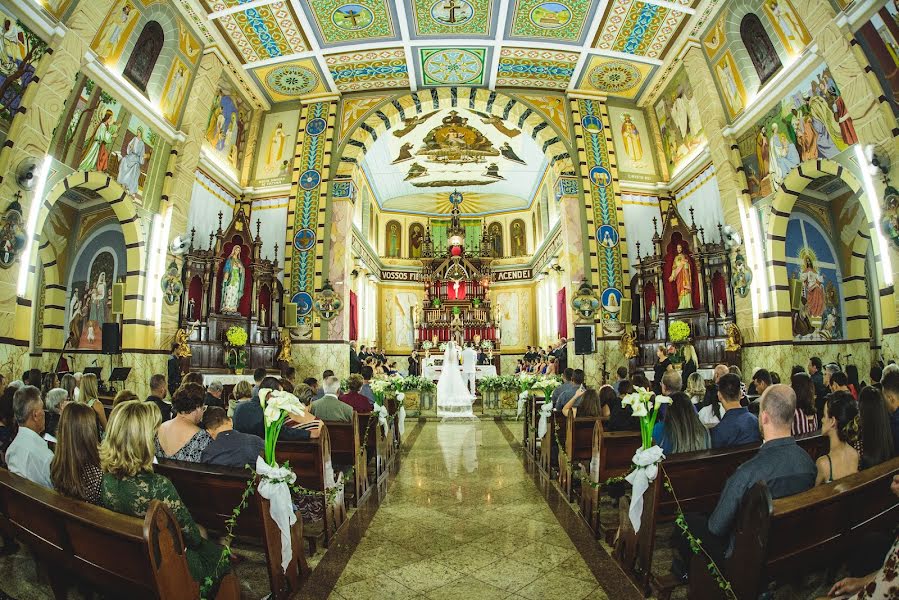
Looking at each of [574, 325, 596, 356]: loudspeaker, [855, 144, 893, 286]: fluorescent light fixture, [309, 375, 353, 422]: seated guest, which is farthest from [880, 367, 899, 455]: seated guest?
[574, 325, 596, 356]: loudspeaker

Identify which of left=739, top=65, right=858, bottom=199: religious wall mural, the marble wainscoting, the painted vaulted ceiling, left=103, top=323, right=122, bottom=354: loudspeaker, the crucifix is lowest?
the marble wainscoting

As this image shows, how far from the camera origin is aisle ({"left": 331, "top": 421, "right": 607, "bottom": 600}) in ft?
11.3

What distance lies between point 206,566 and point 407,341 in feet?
75.0

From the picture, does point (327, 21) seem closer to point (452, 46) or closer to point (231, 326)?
point (452, 46)

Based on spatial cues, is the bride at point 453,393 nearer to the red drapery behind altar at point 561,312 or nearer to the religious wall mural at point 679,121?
the red drapery behind altar at point 561,312

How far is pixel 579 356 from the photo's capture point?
1455 centimetres

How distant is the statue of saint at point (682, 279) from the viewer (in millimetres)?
12828

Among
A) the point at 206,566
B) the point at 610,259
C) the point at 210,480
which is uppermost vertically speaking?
the point at 610,259

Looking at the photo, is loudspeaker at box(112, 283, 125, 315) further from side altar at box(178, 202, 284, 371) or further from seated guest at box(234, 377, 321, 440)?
seated guest at box(234, 377, 321, 440)

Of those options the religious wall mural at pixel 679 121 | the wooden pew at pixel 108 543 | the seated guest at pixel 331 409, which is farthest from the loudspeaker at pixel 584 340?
the wooden pew at pixel 108 543

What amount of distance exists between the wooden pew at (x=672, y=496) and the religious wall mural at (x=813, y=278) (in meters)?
9.75

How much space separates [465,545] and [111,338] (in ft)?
31.0

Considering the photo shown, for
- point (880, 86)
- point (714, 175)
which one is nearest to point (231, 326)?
point (714, 175)

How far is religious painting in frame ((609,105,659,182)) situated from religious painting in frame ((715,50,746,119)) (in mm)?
3721
